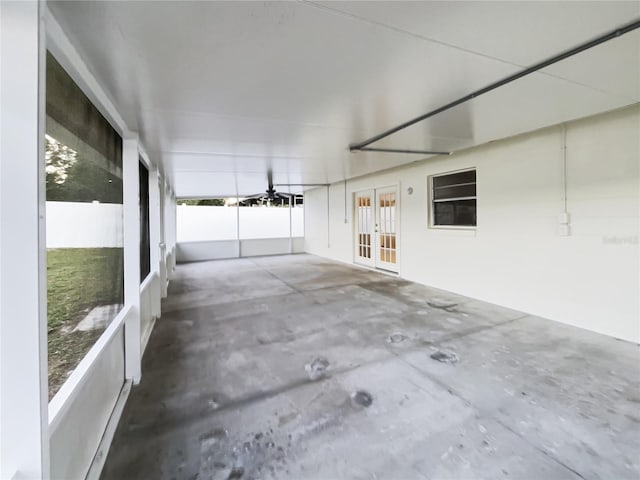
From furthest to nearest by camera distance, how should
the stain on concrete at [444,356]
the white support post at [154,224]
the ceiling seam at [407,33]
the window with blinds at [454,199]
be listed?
the window with blinds at [454,199], the white support post at [154,224], the stain on concrete at [444,356], the ceiling seam at [407,33]

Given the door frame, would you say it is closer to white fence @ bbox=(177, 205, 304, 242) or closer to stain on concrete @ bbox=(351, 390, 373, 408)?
white fence @ bbox=(177, 205, 304, 242)

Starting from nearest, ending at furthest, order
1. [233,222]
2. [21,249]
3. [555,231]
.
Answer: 1. [21,249]
2. [555,231]
3. [233,222]

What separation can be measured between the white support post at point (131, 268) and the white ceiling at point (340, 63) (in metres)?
0.55

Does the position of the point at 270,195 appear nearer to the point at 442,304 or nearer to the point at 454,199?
the point at 454,199

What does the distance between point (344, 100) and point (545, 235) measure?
327 cm

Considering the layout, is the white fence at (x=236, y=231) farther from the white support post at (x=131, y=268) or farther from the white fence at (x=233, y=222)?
the white support post at (x=131, y=268)

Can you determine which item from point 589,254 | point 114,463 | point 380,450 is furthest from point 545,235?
point 114,463

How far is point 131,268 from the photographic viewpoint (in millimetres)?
2451

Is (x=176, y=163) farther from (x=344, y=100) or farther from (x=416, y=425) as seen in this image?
(x=416, y=425)

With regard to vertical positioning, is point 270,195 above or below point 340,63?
above

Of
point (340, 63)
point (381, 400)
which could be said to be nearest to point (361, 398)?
point (381, 400)

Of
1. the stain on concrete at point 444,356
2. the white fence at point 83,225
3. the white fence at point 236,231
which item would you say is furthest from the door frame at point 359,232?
the white fence at point 83,225

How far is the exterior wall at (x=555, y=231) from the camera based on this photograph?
308cm

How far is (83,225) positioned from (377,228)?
614 cm
